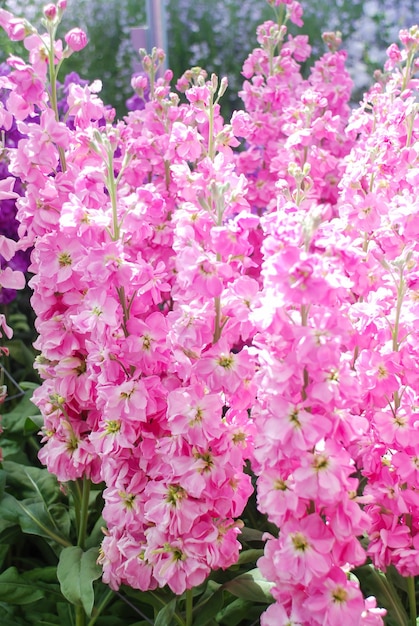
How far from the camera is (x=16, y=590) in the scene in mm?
1223

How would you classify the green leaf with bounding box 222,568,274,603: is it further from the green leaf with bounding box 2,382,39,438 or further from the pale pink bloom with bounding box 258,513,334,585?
the green leaf with bounding box 2,382,39,438

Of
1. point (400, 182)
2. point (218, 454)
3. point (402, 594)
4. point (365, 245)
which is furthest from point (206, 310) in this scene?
point (402, 594)

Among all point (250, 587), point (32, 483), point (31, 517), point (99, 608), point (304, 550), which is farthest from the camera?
point (32, 483)

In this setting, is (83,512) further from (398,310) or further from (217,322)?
(398,310)

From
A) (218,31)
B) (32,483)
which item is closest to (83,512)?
(32,483)

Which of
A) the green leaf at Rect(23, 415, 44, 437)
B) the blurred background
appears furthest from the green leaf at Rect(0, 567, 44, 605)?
the blurred background

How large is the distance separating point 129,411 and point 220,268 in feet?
0.69

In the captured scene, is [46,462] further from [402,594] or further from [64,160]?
[402,594]

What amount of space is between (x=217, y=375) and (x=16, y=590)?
591 mm

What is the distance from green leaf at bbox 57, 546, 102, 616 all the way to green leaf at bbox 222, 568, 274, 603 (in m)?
0.19

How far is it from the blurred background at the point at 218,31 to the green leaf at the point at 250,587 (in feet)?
9.35

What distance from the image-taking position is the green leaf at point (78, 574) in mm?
1060

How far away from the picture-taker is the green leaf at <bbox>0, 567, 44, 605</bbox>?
3.99 ft

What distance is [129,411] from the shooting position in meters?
0.93
